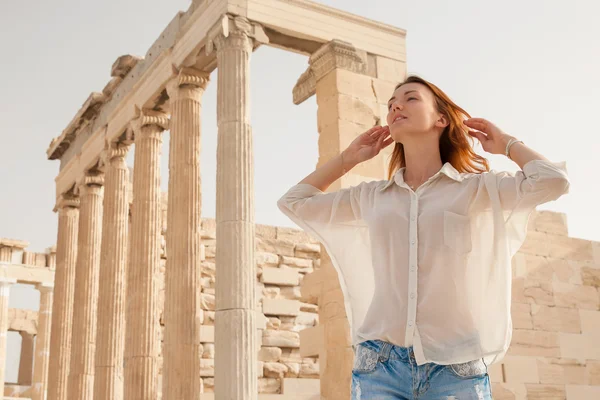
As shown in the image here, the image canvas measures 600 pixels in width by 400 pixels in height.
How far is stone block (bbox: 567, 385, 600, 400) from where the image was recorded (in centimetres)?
1518

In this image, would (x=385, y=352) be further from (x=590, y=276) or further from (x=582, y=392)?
(x=590, y=276)

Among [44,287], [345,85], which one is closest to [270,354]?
[345,85]

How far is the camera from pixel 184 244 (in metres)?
15.1

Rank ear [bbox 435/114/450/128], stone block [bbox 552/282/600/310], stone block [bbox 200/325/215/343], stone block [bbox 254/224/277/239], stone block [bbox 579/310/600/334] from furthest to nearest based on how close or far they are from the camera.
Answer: stone block [bbox 254/224/277/239]
stone block [bbox 200/325/215/343]
stone block [bbox 579/310/600/334]
stone block [bbox 552/282/600/310]
ear [bbox 435/114/450/128]

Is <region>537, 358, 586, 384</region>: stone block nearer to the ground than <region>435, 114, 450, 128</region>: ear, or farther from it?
nearer to the ground

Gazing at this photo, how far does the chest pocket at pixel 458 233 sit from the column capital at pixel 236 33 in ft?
38.5

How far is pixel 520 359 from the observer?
14.8 m

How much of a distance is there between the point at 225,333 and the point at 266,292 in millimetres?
8927

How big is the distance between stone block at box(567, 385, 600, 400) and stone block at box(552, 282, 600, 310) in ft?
5.22

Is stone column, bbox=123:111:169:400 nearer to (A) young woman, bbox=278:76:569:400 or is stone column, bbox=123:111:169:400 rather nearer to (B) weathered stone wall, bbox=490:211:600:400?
(B) weathered stone wall, bbox=490:211:600:400

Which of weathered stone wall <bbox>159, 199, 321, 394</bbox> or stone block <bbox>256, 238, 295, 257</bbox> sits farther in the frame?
stone block <bbox>256, 238, 295, 257</bbox>

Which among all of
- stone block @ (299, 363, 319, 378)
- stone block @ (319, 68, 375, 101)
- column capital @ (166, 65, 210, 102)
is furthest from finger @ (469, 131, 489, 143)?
stone block @ (299, 363, 319, 378)

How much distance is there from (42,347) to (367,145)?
28774 mm

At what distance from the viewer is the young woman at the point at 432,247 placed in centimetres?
271
